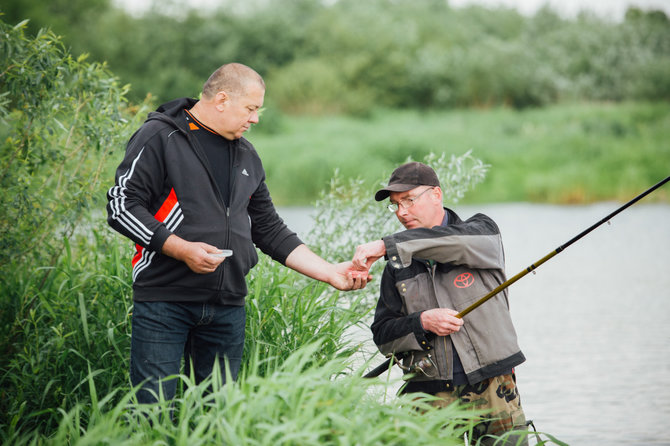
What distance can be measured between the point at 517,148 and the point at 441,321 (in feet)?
74.6

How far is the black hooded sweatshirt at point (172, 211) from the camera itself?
10.6 ft

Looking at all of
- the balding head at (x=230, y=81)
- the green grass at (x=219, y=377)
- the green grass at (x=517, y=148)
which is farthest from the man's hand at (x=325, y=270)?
the green grass at (x=517, y=148)

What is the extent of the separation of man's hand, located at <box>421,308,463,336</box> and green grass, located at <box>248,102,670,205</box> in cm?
1520

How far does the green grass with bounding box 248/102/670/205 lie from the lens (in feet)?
70.0

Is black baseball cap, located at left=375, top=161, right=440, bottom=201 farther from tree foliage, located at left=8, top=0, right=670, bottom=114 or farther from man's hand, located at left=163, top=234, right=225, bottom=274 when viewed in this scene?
tree foliage, located at left=8, top=0, right=670, bottom=114

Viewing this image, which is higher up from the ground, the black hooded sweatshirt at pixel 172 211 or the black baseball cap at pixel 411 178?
the black baseball cap at pixel 411 178

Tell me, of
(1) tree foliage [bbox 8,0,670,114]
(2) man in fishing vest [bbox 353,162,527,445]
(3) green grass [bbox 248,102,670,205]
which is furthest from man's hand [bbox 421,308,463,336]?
(1) tree foliage [bbox 8,0,670,114]

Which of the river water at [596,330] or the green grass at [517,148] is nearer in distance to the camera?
the river water at [596,330]

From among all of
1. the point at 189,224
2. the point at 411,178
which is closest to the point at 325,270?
the point at 411,178

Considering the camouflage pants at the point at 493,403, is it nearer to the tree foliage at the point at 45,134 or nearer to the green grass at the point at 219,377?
the green grass at the point at 219,377

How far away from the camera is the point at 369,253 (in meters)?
3.56

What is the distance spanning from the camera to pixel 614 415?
6520 millimetres

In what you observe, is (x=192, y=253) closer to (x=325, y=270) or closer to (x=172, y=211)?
(x=172, y=211)

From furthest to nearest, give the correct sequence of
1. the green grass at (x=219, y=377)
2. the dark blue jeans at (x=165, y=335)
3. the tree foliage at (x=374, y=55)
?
the tree foliage at (x=374, y=55) → the dark blue jeans at (x=165, y=335) → the green grass at (x=219, y=377)
